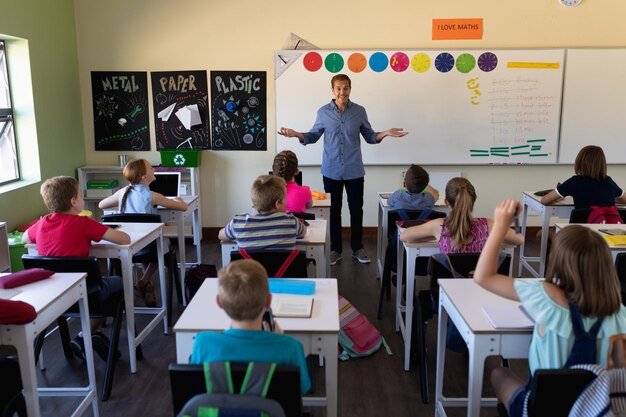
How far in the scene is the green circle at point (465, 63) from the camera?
5934mm

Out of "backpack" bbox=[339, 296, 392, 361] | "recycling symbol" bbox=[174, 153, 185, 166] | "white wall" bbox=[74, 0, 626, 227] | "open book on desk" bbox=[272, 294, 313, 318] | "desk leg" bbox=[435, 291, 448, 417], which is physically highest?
"white wall" bbox=[74, 0, 626, 227]

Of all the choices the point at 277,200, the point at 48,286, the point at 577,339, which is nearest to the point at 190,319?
the point at 48,286

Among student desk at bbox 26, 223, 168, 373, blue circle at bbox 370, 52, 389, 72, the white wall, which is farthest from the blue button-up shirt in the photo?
student desk at bbox 26, 223, 168, 373

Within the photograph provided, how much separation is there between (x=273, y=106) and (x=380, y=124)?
120 cm

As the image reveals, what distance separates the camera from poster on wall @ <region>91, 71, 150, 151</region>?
612cm

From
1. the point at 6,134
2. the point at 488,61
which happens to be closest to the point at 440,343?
the point at 488,61

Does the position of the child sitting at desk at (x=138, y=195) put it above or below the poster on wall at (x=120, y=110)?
below

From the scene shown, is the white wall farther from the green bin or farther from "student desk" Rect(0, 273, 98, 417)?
"student desk" Rect(0, 273, 98, 417)

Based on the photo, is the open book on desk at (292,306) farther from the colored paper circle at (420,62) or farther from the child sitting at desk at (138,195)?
the colored paper circle at (420,62)

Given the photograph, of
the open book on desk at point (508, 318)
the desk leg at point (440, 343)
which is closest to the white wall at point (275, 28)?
the desk leg at point (440, 343)

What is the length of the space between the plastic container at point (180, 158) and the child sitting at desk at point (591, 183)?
→ 12.1 feet

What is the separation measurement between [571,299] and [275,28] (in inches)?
192

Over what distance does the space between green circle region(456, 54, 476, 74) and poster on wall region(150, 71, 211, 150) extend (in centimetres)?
276

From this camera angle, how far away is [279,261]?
2.84 m
